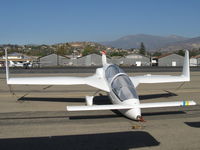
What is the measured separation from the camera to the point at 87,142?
805 cm

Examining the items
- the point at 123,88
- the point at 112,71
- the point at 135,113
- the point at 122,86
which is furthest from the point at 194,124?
the point at 112,71

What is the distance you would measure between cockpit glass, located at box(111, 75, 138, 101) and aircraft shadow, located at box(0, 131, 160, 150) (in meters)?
2.07

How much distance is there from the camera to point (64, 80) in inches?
601

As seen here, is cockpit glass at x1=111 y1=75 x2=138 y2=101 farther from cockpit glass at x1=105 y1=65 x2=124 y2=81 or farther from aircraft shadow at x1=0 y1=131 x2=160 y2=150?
aircraft shadow at x1=0 y1=131 x2=160 y2=150

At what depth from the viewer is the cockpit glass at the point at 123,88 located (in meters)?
10.7

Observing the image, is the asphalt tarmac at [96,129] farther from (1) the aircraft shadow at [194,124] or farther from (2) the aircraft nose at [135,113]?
(2) the aircraft nose at [135,113]

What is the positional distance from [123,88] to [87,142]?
377 cm

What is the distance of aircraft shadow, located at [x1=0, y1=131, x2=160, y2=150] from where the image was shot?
24.9ft

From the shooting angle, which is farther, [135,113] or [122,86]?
[122,86]

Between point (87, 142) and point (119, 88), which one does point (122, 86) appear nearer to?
point (119, 88)

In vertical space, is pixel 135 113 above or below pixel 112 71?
below

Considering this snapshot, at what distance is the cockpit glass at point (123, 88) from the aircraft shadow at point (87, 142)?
2.07 metres

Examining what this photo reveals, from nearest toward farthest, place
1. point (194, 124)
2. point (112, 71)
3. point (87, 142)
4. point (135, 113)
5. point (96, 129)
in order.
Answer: point (87, 142) → point (96, 129) → point (135, 113) → point (194, 124) → point (112, 71)

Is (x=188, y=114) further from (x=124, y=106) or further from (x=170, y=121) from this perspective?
(x=124, y=106)
